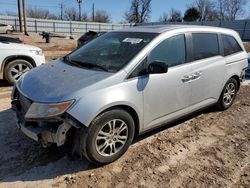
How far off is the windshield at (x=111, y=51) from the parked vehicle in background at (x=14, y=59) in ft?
9.55

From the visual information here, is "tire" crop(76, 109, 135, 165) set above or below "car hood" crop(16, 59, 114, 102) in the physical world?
below

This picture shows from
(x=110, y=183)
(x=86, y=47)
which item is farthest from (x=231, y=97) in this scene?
(x=110, y=183)

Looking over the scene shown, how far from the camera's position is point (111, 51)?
395 cm

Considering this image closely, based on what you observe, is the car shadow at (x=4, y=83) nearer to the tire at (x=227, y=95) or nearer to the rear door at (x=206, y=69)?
the rear door at (x=206, y=69)

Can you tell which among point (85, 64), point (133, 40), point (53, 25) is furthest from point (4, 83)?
point (53, 25)

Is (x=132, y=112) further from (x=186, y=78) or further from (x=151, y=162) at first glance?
(x=186, y=78)

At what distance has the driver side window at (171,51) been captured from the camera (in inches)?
148

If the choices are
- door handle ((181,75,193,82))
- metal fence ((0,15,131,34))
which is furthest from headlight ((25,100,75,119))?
metal fence ((0,15,131,34))

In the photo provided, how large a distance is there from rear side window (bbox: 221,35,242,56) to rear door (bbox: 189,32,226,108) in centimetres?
20

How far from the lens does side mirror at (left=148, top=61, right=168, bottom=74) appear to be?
350cm

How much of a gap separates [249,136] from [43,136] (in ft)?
10.4

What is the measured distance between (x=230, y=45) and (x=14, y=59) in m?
4.98

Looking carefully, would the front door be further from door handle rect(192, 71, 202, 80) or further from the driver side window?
door handle rect(192, 71, 202, 80)

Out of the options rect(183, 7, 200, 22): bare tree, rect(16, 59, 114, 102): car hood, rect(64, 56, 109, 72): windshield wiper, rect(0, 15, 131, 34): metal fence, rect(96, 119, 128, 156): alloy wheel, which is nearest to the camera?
rect(16, 59, 114, 102): car hood
